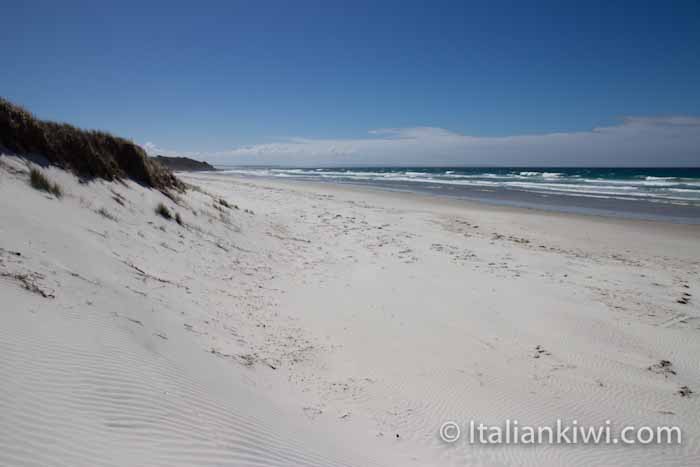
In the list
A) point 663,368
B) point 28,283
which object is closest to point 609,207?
point 663,368

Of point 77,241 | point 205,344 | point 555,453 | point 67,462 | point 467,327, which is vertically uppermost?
point 77,241

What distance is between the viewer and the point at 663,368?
191 inches

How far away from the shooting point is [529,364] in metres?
4.92

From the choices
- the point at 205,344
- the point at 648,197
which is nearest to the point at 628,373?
the point at 205,344

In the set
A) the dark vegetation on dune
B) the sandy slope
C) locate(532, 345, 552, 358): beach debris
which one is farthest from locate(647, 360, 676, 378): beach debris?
the dark vegetation on dune

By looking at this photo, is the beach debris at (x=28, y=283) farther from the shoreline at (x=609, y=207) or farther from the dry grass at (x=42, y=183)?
the shoreline at (x=609, y=207)

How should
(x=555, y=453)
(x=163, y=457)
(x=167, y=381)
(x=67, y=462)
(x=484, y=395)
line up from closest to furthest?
(x=67, y=462) < (x=163, y=457) < (x=167, y=381) < (x=555, y=453) < (x=484, y=395)

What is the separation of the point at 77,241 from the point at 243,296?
257 centimetres

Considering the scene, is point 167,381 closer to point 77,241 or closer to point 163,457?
point 163,457

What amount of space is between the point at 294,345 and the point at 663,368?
4.94m

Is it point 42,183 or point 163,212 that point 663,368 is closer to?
point 163,212

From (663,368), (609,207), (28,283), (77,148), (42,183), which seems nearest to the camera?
(28,283)

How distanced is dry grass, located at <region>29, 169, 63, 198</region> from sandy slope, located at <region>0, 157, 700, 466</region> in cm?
14

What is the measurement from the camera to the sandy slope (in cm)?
267
